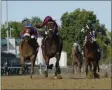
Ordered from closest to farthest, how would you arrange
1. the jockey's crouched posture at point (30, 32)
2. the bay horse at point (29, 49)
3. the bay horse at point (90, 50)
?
the bay horse at point (90, 50)
the jockey's crouched posture at point (30, 32)
the bay horse at point (29, 49)

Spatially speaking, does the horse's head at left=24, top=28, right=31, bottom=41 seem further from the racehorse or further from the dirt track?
the racehorse

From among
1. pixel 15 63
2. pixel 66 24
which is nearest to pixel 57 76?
pixel 15 63

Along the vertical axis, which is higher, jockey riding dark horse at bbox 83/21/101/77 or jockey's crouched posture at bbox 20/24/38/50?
jockey's crouched posture at bbox 20/24/38/50

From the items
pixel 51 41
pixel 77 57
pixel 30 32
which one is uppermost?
pixel 30 32

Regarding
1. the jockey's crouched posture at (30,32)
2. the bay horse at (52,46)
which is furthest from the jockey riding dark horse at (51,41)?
the jockey's crouched posture at (30,32)

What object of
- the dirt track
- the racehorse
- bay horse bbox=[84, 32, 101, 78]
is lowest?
the dirt track

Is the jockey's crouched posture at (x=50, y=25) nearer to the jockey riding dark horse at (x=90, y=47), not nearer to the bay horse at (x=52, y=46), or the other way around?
the bay horse at (x=52, y=46)

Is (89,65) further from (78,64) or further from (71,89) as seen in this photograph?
(78,64)

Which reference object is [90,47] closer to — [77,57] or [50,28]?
[50,28]

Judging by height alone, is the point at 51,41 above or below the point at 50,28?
below

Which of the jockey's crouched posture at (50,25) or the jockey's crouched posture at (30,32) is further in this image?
the jockey's crouched posture at (30,32)

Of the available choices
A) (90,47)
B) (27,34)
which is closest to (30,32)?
(27,34)

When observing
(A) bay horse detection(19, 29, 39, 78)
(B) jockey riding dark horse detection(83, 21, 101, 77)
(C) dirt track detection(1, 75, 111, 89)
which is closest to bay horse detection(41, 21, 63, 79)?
(A) bay horse detection(19, 29, 39, 78)

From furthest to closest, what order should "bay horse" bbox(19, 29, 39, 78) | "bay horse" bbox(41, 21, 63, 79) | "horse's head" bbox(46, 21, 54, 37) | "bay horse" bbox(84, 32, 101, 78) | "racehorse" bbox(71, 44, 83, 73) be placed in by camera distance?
"racehorse" bbox(71, 44, 83, 73), "bay horse" bbox(19, 29, 39, 78), "bay horse" bbox(84, 32, 101, 78), "bay horse" bbox(41, 21, 63, 79), "horse's head" bbox(46, 21, 54, 37)
